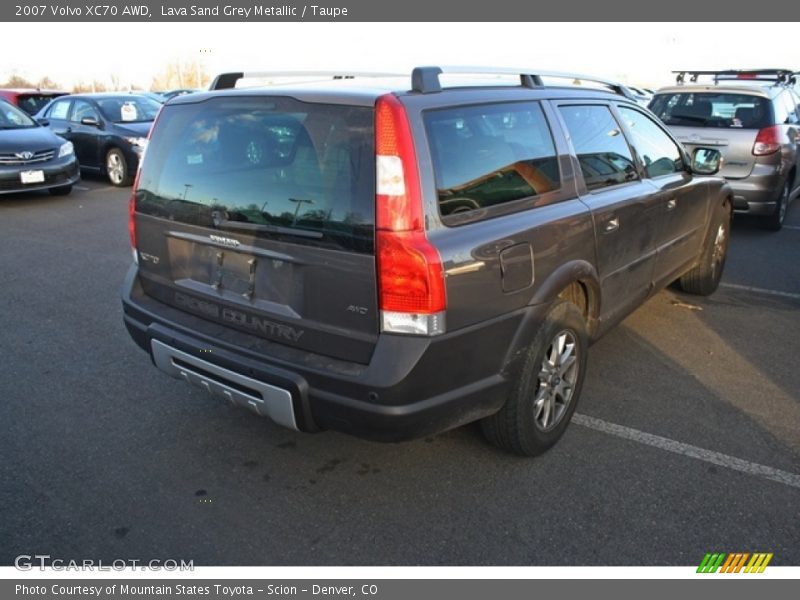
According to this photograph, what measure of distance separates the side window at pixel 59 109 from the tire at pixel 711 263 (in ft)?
37.5

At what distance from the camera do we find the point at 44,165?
954 centimetres

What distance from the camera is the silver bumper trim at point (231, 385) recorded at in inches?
105

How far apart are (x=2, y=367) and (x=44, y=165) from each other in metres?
6.48

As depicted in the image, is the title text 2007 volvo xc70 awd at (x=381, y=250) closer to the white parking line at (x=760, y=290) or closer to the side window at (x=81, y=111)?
the white parking line at (x=760, y=290)

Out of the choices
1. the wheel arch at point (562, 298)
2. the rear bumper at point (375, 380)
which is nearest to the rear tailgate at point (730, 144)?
the wheel arch at point (562, 298)

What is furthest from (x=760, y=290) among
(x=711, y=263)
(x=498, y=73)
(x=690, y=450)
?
(x=498, y=73)

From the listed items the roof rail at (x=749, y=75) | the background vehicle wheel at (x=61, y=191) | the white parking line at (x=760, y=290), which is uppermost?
the roof rail at (x=749, y=75)

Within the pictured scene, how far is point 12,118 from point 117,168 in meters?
1.82

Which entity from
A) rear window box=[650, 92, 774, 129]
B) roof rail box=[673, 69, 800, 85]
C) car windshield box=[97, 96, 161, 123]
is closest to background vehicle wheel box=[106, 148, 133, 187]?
car windshield box=[97, 96, 161, 123]

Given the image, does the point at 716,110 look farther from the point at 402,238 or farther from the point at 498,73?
the point at 402,238

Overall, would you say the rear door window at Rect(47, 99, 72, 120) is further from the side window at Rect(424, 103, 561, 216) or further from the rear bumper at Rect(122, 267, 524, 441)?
the side window at Rect(424, 103, 561, 216)

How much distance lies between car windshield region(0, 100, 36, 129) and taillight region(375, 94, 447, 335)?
31.5 ft

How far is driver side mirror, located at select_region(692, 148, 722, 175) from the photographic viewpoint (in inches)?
190

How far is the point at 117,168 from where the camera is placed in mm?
11547
